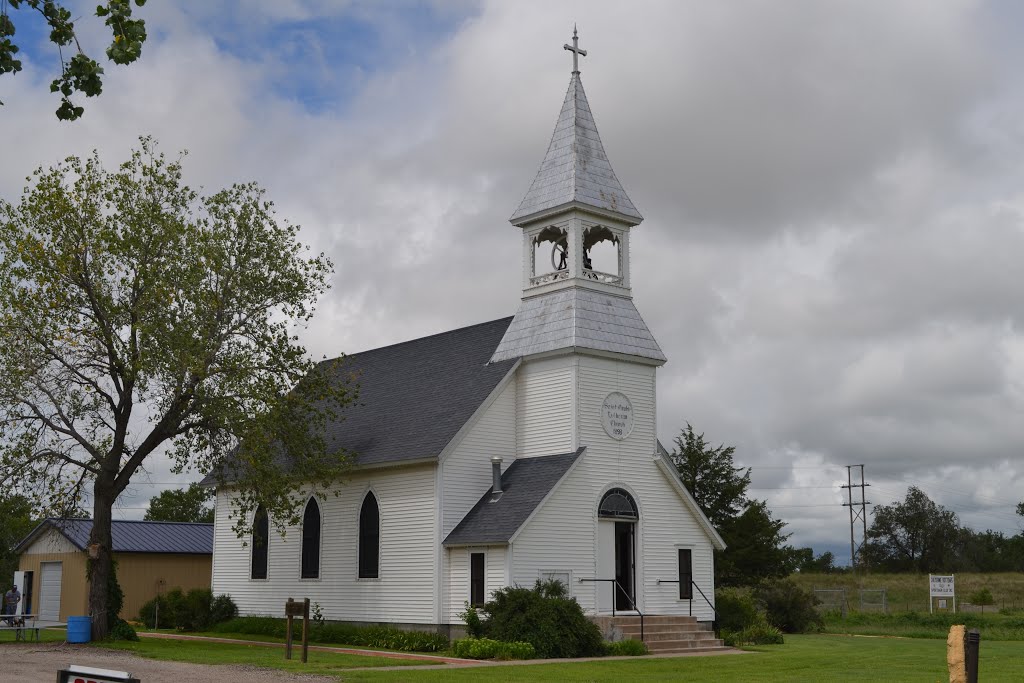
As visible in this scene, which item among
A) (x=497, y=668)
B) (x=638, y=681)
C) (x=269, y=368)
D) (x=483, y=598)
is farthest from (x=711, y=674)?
(x=269, y=368)

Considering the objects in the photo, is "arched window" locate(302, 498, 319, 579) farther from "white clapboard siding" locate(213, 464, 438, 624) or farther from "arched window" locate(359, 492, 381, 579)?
"arched window" locate(359, 492, 381, 579)

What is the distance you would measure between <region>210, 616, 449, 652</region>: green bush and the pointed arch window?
181 centimetres

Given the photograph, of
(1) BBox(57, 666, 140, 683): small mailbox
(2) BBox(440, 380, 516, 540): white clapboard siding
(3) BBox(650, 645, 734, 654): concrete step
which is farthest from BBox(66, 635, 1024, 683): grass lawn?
(1) BBox(57, 666, 140, 683): small mailbox

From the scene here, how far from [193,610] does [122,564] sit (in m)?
8.54

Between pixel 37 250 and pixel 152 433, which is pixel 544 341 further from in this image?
pixel 37 250

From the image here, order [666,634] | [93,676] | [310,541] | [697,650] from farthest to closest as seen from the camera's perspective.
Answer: [310,541] → [666,634] → [697,650] → [93,676]

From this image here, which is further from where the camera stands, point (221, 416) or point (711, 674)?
point (221, 416)

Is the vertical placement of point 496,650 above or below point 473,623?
below

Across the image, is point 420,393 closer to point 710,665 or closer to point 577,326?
point 577,326

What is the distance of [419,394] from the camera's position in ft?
118

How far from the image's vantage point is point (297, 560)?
3681 cm

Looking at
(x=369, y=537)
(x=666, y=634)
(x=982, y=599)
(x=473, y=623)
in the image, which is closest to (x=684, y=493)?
(x=666, y=634)

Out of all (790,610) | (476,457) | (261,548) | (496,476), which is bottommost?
(790,610)

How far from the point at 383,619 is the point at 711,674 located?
1237 centimetres
